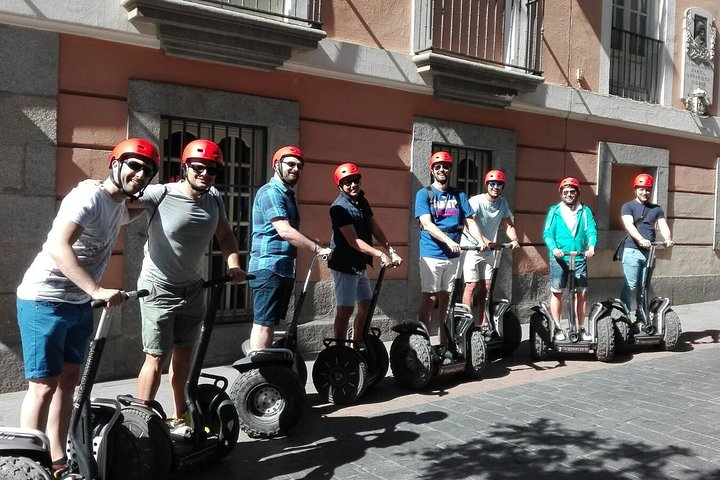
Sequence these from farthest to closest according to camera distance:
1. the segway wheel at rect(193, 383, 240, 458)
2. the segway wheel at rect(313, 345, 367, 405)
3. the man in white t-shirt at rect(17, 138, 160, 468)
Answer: the segway wheel at rect(313, 345, 367, 405) < the segway wheel at rect(193, 383, 240, 458) < the man in white t-shirt at rect(17, 138, 160, 468)

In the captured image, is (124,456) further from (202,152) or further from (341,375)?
(341,375)

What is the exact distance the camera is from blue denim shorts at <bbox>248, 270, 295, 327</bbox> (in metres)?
5.23

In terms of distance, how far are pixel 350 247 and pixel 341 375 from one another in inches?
38.3

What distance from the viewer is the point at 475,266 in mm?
7883

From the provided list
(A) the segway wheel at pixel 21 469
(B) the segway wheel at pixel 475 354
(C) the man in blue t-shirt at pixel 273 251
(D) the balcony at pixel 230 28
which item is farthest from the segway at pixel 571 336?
(A) the segway wheel at pixel 21 469

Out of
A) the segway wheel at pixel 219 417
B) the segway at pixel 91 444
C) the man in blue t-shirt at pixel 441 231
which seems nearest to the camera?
the segway at pixel 91 444

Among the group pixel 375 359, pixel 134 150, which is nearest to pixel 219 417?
pixel 134 150

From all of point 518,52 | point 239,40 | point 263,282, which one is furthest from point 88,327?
point 518,52

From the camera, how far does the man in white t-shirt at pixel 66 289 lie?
340 centimetres

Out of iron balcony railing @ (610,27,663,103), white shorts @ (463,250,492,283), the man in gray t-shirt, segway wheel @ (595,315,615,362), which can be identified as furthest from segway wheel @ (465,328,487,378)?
iron balcony railing @ (610,27,663,103)

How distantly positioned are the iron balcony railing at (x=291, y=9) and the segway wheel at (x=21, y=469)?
5.35 meters

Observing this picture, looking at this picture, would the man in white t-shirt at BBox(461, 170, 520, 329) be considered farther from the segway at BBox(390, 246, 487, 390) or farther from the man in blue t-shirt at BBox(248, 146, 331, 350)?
the man in blue t-shirt at BBox(248, 146, 331, 350)

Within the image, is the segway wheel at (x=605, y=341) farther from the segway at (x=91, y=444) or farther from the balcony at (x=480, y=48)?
the segway at (x=91, y=444)

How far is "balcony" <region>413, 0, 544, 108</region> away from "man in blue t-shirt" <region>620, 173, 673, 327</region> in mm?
2154
